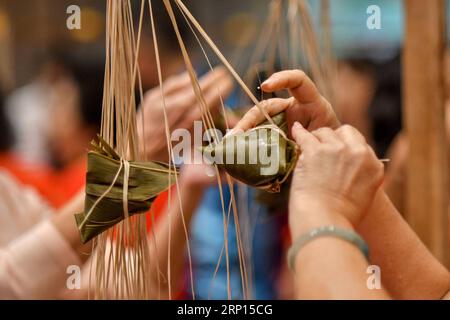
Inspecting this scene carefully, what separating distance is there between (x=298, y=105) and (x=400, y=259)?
0.20 meters

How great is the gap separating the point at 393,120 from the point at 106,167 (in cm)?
103

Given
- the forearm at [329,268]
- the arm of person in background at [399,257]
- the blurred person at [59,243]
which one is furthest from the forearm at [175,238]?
the forearm at [329,268]

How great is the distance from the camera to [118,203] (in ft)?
2.04

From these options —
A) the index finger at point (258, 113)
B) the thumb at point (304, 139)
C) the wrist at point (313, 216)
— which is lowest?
the wrist at point (313, 216)

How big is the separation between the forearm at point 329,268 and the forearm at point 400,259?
7.6 inches

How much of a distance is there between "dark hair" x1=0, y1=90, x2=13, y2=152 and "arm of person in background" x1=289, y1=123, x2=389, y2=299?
1349 mm

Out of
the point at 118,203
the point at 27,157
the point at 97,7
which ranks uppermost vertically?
the point at 97,7

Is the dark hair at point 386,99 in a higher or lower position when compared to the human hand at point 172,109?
lower

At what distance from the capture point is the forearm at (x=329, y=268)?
0.52 m

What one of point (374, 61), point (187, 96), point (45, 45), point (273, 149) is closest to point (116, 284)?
point (273, 149)

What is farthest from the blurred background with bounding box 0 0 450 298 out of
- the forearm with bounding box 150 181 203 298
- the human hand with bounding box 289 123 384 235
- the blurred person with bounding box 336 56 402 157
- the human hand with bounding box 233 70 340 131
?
the human hand with bounding box 289 123 384 235

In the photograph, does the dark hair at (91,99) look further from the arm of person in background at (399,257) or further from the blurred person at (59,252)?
the arm of person in background at (399,257)

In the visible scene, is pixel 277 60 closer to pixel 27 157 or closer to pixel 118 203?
pixel 118 203

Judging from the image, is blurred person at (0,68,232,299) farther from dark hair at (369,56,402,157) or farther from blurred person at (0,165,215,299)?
dark hair at (369,56,402,157)
